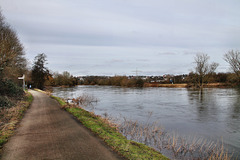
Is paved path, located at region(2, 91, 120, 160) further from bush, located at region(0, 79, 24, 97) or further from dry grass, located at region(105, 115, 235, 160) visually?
bush, located at region(0, 79, 24, 97)

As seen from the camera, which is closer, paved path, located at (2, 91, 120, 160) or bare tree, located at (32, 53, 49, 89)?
paved path, located at (2, 91, 120, 160)

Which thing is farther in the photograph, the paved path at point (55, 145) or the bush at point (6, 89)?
the bush at point (6, 89)

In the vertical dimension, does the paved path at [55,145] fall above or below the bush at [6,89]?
below

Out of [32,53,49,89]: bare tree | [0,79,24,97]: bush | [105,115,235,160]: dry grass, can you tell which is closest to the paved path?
[105,115,235,160]: dry grass

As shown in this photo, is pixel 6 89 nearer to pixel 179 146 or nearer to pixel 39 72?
pixel 179 146

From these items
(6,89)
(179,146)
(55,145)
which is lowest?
(179,146)

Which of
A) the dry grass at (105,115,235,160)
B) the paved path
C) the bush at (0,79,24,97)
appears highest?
the bush at (0,79,24,97)

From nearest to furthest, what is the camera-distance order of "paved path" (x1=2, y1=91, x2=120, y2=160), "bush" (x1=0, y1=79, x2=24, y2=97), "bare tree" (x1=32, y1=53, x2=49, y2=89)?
"paved path" (x1=2, y1=91, x2=120, y2=160) → "bush" (x1=0, y1=79, x2=24, y2=97) → "bare tree" (x1=32, y1=53, x2=49, y2=89)

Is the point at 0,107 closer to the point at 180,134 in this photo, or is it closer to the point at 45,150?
the point at 45,150

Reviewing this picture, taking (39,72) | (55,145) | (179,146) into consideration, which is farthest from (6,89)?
(39,72)

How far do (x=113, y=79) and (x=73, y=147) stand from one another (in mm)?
84768

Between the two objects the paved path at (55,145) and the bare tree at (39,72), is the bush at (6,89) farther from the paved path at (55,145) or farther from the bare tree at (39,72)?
the bare tree at (39,72)

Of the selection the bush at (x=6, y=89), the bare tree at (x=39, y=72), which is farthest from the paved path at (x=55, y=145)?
the bare tree at (x=39, y=72)

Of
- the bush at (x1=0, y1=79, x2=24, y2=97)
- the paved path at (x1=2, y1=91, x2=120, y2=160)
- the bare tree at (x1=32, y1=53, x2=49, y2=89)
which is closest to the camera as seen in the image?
the paved path at (x1=2, y1=91, x2=120, y2=160)
